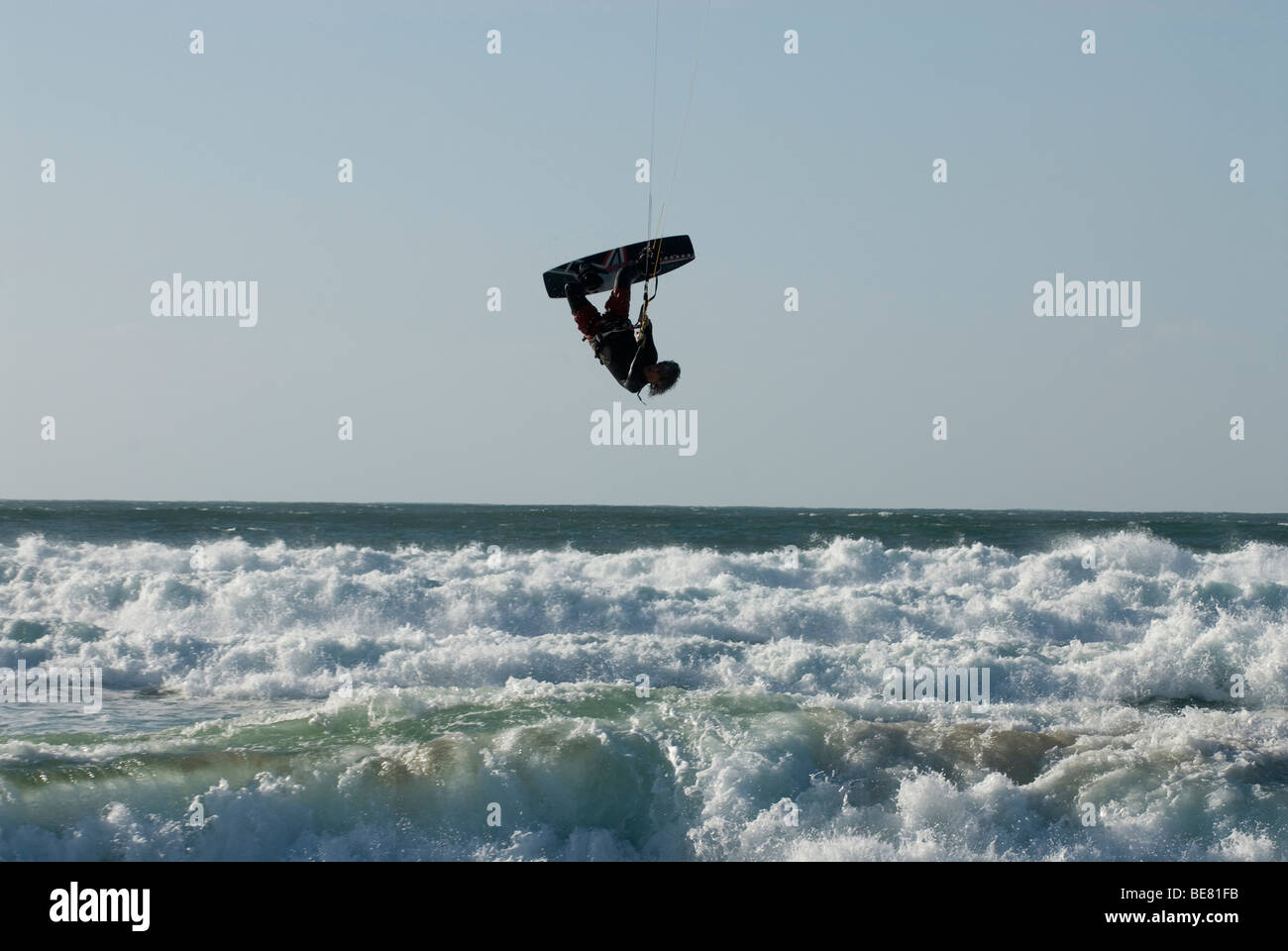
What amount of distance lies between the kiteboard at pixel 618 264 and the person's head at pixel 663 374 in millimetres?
906

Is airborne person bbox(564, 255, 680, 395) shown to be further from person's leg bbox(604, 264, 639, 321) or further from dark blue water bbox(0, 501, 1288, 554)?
dark blue water bbox(0, 501, 1288, 554)

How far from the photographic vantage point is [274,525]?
4200 cm

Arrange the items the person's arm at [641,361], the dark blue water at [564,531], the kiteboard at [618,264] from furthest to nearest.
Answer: the dark blue water at [564,531] → the kiteboard at [618,264] → the person's arm at [641,361]

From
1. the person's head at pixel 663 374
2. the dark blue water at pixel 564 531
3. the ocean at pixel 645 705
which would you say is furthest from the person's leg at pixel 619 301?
the dark blue water at pixel 564 531

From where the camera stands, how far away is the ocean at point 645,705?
11133 mm

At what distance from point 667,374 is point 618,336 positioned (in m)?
0.50

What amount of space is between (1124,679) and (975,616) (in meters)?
4.64

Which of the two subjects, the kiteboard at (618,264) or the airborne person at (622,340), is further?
the kiteboard at (618,264)

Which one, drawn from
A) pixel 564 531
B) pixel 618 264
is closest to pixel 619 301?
pixel 618 264

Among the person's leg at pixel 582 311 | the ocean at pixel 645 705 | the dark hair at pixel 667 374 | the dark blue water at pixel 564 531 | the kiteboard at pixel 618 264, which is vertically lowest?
the ocean at pixel 645 705

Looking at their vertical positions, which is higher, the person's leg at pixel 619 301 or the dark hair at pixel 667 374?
the person's leg at pixel 619 301

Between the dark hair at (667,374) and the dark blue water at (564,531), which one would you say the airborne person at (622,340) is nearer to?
the dark hair at (667,374)

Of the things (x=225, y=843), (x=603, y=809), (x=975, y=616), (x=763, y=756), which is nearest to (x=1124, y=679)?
(x=975, y=616)
